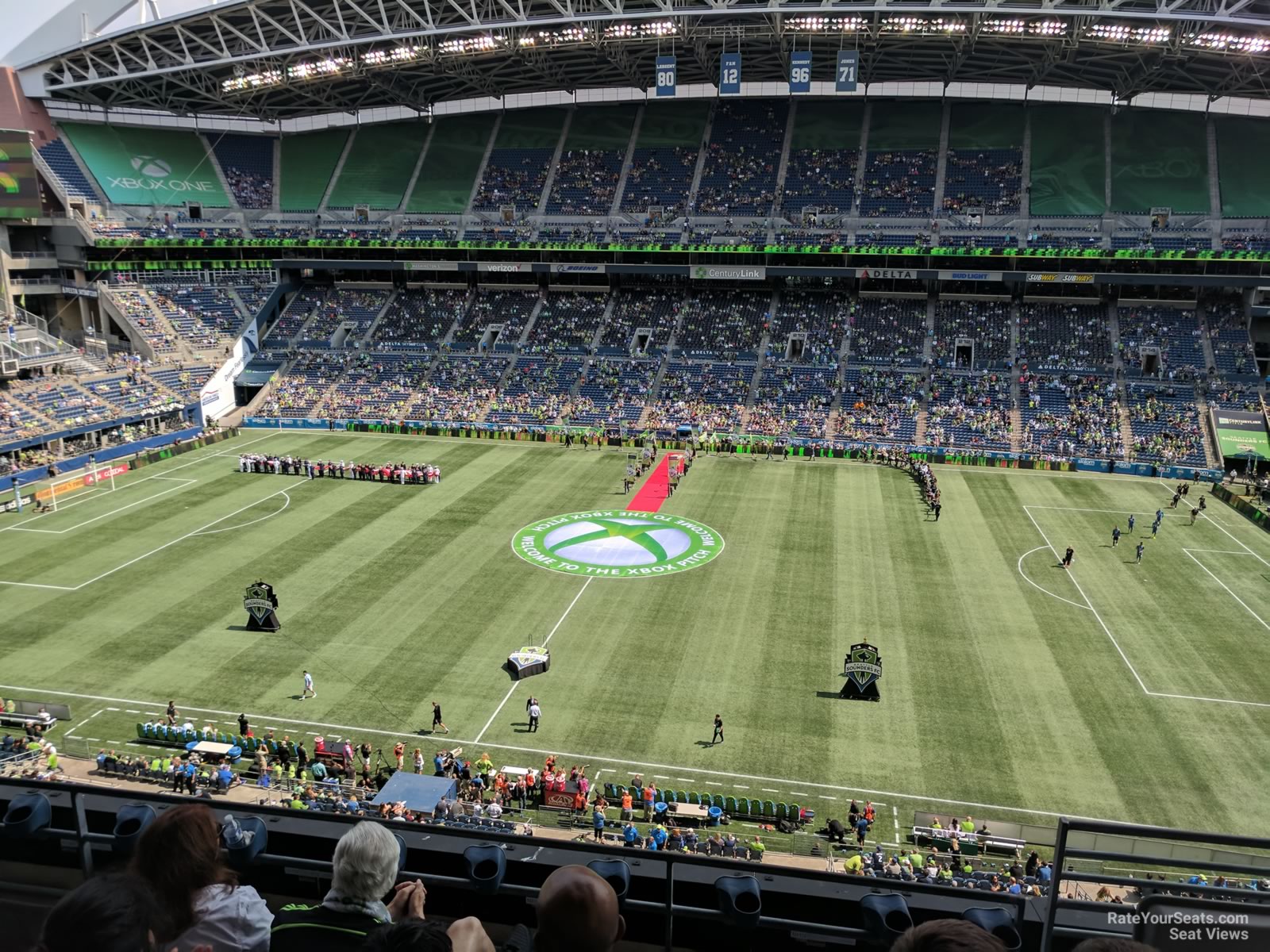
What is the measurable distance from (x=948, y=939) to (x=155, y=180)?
304 feet

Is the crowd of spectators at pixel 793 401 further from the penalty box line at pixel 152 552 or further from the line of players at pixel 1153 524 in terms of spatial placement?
the penalty box line at pixel 152 552

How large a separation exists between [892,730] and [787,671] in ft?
14.1

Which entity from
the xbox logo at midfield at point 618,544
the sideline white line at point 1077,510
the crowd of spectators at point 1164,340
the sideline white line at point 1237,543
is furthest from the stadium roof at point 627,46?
the xbox logo at midfield at point 618,544

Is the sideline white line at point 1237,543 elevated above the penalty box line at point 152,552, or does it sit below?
below

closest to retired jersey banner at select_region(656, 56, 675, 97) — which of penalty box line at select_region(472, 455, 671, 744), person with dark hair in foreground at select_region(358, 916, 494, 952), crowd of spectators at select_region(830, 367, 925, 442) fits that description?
crowd of spectators at select_region(830, 367, 925, 442)

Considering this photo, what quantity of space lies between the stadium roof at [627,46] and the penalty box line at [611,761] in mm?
47868

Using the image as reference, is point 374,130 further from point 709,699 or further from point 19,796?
point 19,796

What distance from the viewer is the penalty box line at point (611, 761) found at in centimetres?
2278

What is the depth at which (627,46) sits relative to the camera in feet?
224

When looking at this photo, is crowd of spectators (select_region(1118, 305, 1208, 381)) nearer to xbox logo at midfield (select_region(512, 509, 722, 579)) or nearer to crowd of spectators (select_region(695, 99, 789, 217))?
crowd of spectators (select_region(695, 99, 789, 217))

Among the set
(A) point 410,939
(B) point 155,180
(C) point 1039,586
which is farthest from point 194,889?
(B) point 155,180

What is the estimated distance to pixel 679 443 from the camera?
60156mm

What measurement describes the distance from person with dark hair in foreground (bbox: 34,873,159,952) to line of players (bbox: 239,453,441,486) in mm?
48401

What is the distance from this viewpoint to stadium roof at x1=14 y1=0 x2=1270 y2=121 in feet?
186
